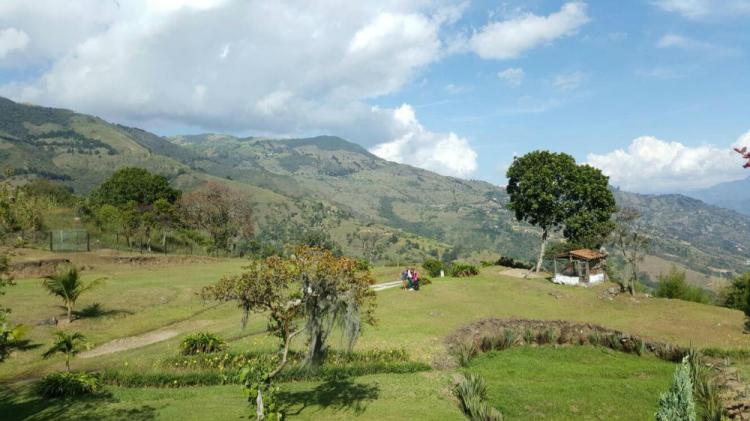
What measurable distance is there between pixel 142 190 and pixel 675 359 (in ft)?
297

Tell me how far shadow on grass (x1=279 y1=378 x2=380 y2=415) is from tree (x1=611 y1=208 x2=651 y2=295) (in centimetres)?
3220

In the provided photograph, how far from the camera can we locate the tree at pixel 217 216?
79.2 meters

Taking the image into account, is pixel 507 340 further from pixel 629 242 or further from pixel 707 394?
pixel 629 242

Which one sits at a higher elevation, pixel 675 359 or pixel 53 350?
pixel 53 350

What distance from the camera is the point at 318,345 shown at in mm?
13844

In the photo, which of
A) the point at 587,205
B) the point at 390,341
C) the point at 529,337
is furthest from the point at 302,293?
the point at 587,205

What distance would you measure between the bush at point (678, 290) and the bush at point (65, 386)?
5125cm

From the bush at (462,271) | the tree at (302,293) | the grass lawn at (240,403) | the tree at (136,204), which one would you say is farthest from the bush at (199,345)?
the tree at (136,204)

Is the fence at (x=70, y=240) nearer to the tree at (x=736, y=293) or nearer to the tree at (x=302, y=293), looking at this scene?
the tree at (x=302, y=293)

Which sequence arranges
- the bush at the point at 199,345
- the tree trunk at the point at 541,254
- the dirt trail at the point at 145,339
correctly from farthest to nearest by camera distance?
the tree trunk at the point at 541,254 < the dirt trail at the point at 145,339 < the bush at the point at 199,345

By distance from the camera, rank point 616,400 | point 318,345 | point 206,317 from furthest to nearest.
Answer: point 206,317 → point 616,400 → point 318,345

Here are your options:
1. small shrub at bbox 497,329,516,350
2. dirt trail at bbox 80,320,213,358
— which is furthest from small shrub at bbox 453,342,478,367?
dirt trail at bbox 80,320,213,358

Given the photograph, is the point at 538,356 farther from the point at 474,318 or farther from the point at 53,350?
the point at 53,350

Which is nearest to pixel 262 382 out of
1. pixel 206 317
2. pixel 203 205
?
pixel 206 317
